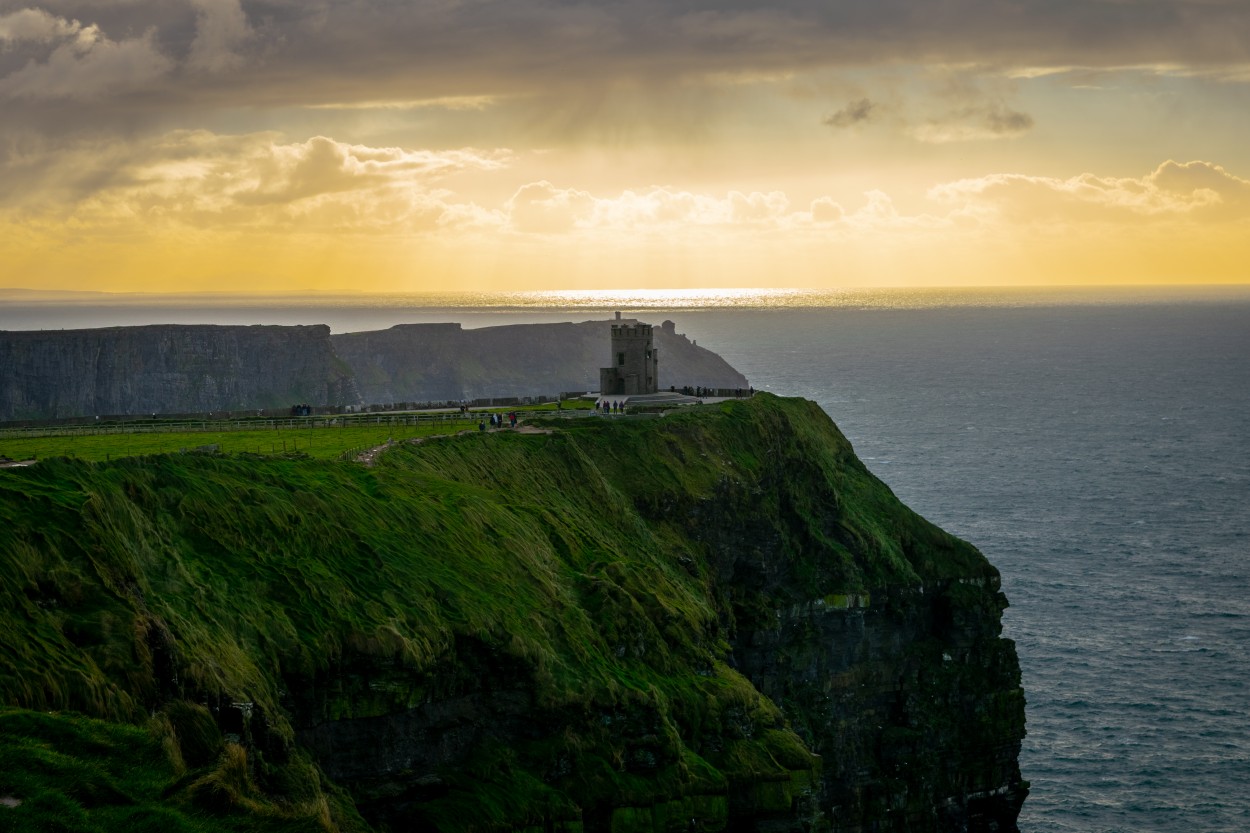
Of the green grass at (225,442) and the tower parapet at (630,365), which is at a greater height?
the tower parapet at (630,365)

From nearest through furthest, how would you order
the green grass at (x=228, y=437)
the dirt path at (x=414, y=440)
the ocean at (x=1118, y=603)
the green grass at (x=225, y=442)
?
the dirt path at (x=414, y=440) → the green grass at (x=225, y=442) → the green grass at (x=228, y=437) → the ocean at (x=1118, y=603)

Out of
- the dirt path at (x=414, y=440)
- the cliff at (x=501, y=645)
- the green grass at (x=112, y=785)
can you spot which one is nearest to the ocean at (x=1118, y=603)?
the cliff at (x=501, y=645)

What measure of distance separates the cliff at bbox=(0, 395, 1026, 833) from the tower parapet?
59.8 feet

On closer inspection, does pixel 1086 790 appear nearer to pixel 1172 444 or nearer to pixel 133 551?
pixel 133 551

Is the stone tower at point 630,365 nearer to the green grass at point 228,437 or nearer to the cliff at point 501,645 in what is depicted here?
the green grass at point 228,437

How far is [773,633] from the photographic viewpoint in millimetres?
69312

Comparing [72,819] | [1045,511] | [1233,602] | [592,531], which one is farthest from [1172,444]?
[72,819]

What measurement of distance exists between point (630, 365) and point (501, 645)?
54.3 m

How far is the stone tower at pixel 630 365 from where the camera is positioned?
318 feet

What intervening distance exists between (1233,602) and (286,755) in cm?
7924

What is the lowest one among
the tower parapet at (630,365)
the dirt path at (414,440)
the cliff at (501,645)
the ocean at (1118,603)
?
the ocean at (1118,603)

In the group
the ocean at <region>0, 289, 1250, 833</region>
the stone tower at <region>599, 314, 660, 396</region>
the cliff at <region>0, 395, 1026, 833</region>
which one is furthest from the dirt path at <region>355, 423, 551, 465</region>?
the ocean at <region>0, 289, 1250, 833</region>

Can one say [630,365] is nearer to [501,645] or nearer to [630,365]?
[630,365]

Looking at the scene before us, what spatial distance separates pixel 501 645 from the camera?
44.4 meters
